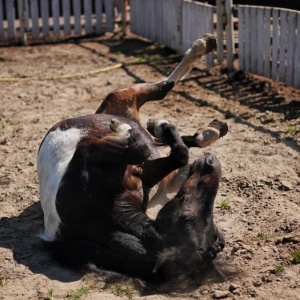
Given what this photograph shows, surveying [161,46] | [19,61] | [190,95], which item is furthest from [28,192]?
[161,46]

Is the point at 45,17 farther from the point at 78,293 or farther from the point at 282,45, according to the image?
the point at 78,293

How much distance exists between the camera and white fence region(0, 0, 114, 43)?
46.9 ft

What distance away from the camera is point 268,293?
4438mm

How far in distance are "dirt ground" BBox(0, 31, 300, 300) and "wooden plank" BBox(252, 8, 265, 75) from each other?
22cm

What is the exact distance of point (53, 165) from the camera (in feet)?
16.7

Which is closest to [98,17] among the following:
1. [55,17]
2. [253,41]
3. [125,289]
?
Answer: [55,17]

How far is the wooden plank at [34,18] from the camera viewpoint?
47.4ft

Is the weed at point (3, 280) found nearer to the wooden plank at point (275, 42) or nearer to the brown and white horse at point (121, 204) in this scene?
the brown and white horse at point (121, 204)

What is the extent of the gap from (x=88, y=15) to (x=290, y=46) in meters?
6.44

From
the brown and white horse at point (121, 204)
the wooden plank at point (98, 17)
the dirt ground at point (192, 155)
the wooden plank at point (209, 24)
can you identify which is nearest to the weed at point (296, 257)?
the dirt ground at point (192, 155)

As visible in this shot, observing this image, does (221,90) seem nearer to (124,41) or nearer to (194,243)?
(124,41)

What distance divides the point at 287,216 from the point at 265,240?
44 centimetres

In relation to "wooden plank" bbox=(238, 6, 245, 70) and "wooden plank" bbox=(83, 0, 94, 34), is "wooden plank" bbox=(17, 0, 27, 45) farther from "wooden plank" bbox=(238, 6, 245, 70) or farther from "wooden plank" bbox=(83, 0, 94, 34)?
"wooden plank" bbox=(238, 6, 245, 70)

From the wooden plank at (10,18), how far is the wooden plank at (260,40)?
19.5 ft
